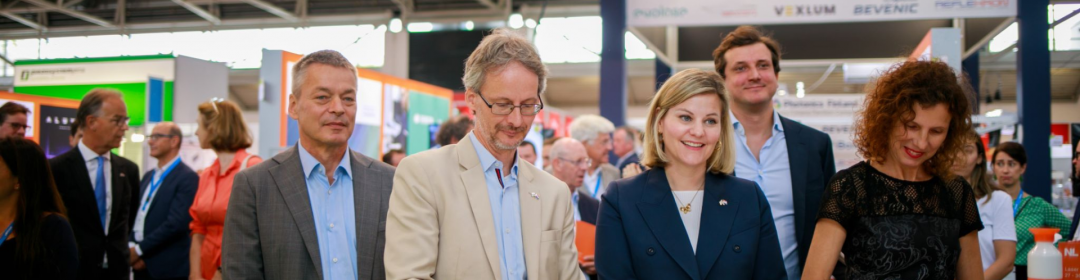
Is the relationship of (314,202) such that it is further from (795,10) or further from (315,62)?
(795,10)

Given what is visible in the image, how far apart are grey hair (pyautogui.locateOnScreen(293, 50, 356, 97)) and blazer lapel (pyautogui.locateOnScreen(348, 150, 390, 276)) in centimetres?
26

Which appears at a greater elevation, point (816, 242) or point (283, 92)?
point (283, 92)

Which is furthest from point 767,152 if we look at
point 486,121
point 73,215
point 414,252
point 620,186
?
point 73,215

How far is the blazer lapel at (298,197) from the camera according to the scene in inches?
85.1

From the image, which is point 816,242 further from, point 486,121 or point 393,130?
point 393,130

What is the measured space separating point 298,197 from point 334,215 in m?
0.12

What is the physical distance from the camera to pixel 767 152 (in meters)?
2.72


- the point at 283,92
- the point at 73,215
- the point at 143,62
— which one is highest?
the point at 143,62

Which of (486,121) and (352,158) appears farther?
(352,158)

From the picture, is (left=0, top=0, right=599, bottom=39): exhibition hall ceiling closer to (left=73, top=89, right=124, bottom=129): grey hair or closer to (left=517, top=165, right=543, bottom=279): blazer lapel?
(left=73, top=89, right=124, bottom=129): grey hair

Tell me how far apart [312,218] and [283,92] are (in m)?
3.97

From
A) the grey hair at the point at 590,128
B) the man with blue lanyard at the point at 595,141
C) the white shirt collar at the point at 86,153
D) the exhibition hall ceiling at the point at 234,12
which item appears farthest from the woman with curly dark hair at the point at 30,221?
the exhibition hall ceiling at the point at 234,12

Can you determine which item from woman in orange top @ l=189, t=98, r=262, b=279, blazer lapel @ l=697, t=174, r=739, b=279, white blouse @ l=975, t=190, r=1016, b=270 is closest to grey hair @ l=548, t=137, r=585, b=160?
woman in orange top @ l=189, t=98, r=262, b=279

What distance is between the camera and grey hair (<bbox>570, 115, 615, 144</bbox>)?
5.62m
